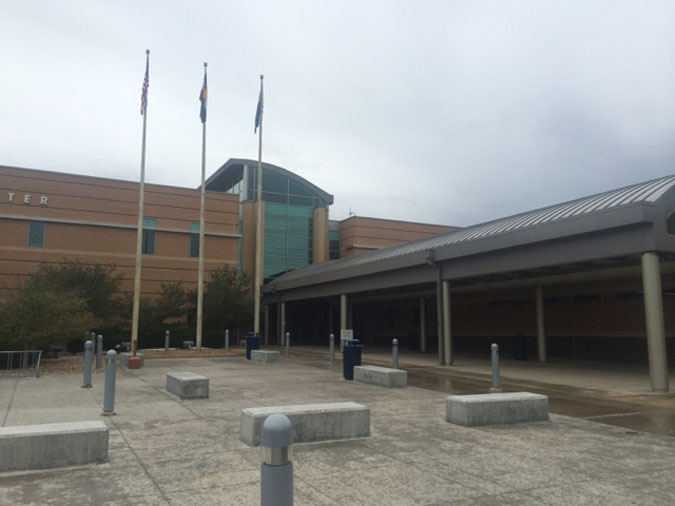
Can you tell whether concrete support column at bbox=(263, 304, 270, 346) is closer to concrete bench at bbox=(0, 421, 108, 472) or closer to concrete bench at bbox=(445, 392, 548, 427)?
concrete bench at bbox=(445, 392, 548, 427)

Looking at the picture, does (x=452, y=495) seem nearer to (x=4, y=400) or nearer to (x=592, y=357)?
(x=4, y=400)

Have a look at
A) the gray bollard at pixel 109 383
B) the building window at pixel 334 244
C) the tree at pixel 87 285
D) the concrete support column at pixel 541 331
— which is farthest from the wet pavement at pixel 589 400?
the building window at pixel 334 244

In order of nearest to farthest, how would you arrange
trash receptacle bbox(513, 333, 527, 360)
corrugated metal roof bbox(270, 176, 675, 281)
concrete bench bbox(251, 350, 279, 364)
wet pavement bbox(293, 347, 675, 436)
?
wet pavement bbox(293, 347, 675, 436) < corrugated metal roof bbox(270, 176, 675, 281) < concrete bench bbox(251, 350, 279, 364) < trash receptacle bbox(513, 333, 527, 360)

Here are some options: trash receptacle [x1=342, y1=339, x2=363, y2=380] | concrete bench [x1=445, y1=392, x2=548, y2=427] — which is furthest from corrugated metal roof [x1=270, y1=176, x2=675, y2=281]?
concrete bench [x1=445, y1=392, x2=548, y2=427]

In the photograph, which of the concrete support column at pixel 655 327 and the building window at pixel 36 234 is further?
the building window at pixel 36 234

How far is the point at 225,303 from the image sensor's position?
36656mm

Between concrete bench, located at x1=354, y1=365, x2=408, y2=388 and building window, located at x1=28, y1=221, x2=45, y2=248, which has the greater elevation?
building window, located at x1=28, y1=221, x2=45, y2=248

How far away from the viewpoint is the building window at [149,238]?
4128 cm

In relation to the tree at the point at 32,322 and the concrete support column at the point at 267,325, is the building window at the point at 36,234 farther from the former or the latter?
the tree at the point at 32,322

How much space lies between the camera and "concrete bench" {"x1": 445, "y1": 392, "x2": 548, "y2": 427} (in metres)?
8.47

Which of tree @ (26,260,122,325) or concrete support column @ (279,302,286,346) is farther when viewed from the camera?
concrete support column @ (279,302,286,346)

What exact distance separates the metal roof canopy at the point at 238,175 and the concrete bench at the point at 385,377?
35540 millimetres

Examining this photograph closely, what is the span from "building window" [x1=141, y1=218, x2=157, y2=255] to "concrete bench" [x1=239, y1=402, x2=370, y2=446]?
36217 mm

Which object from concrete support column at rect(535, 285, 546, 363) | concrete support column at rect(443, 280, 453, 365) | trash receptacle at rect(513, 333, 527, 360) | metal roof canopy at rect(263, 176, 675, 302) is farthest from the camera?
→ trash receptacle at rect(513, 333, 527, 360)
